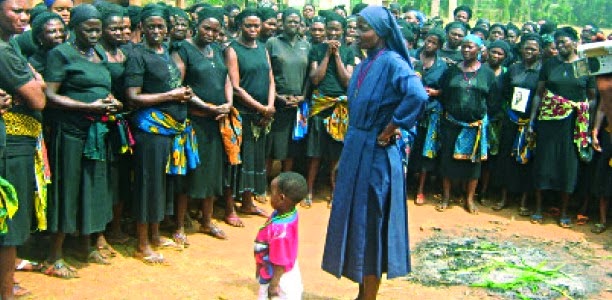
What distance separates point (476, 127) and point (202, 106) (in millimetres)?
3304

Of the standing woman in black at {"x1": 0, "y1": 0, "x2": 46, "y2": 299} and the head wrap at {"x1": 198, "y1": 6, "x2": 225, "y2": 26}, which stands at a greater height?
the head wrap at {"x1": 198, "y1": 6, "x2": 225, "y2": 26}

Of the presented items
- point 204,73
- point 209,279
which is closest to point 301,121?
point 204,73

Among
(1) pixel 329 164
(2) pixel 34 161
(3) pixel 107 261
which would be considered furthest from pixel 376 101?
(1) pixel 329 164

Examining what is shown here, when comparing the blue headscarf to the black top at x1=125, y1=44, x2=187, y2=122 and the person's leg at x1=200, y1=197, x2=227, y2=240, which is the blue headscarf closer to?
the black top at x1=125, y1=44, x2=187, y2=122

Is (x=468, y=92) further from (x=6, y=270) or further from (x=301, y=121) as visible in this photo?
(x=6, y=270)

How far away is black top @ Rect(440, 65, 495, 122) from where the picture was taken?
7.30 m

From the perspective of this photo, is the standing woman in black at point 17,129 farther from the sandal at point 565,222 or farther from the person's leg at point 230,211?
the sandal at point 565,222

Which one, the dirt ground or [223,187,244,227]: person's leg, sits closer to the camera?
the dirt ground

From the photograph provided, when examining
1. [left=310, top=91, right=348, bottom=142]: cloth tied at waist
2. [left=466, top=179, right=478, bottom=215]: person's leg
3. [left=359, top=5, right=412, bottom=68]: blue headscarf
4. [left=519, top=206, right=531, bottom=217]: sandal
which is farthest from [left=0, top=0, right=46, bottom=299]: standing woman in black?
[left=519, top=206, right=531, bottom=217]: sandal

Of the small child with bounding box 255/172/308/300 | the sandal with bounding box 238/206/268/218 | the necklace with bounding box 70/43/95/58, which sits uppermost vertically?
the necklace with bounding box 70/43/95/58

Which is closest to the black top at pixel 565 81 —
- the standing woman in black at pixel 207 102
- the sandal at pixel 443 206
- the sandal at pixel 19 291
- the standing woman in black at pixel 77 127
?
the sandal at pixel 443 206

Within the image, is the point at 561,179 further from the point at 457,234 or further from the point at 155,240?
the point at 155,240

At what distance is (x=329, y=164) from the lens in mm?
8289

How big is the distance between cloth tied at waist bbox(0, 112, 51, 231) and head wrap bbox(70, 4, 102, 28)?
2.93 feet
